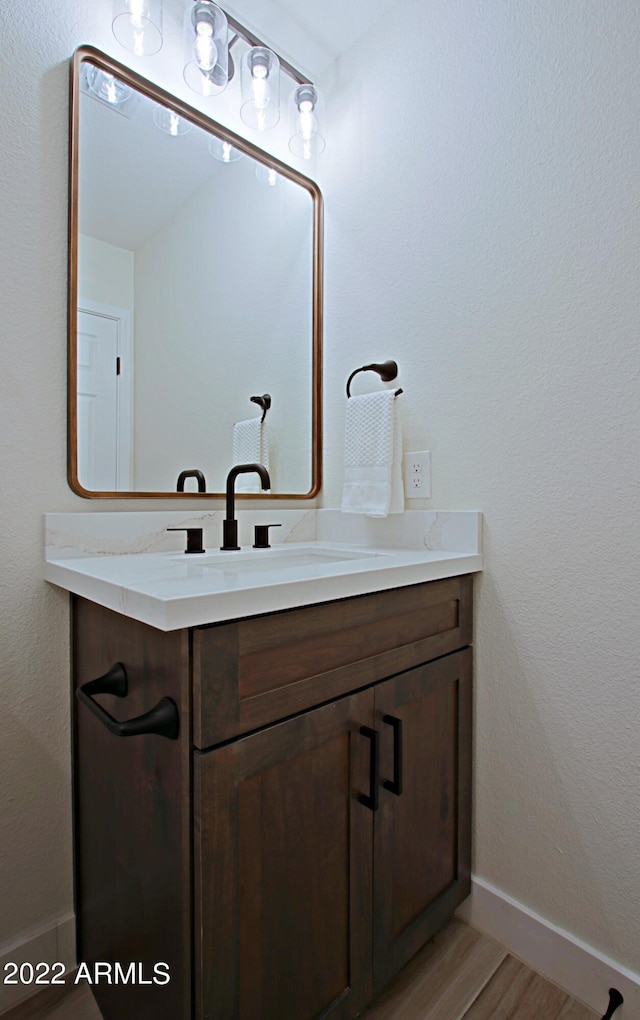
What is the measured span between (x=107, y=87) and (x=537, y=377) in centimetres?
119

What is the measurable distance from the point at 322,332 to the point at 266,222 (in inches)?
14.1

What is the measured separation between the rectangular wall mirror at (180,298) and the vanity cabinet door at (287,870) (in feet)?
2.38

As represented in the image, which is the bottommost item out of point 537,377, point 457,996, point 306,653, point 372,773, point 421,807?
point 457,996

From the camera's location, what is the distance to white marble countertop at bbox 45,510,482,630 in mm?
763

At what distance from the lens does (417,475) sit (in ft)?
4.64

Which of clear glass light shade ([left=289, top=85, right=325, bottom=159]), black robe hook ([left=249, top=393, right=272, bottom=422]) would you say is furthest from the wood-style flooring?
clear glass light shade ([left=289, top=85, right=325, bottom=159])

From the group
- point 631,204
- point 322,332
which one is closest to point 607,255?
point 631,204

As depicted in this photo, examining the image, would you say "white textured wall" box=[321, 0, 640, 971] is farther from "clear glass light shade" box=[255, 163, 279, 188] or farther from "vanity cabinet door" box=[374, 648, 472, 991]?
"clear glass light shade" box=[255, 163, 279, 188]

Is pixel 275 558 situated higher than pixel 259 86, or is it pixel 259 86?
pixel 259 86

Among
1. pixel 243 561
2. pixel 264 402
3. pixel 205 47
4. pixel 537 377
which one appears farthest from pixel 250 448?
pixel 205 47

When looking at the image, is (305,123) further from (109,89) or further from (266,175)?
(109,89)

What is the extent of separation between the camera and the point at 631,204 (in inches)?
40.2

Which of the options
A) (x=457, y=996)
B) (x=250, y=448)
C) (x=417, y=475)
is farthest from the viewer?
(x=250, y=448)

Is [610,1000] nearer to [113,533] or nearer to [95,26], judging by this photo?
[113,533]
